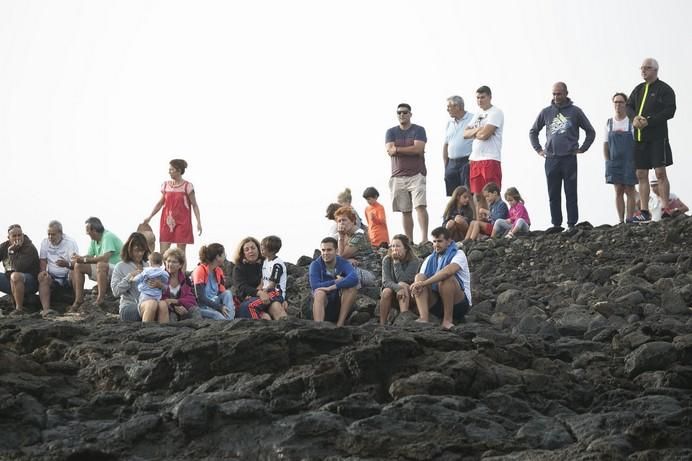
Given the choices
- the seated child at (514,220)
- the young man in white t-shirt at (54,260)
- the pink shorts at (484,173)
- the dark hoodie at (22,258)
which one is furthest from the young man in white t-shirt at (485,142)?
the dark hoodie at (22,258)

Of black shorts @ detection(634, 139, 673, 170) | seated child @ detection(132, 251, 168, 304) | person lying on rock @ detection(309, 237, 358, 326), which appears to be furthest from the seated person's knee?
black shorts @ detection(634, 139, 673, 170)

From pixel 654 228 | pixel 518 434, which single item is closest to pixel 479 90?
pixel 654 228

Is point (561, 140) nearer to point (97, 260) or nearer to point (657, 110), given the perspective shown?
point (657, 110)

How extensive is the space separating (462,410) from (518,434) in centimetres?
68

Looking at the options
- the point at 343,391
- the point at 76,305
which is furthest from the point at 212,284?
the point at 343,391

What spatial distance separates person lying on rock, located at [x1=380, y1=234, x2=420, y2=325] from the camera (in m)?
14.4

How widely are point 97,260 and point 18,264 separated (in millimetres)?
1248

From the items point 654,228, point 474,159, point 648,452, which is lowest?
point 648,452

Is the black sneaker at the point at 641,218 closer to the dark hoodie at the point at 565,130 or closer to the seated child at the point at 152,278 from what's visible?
the dark hoodie at the point at 565,130

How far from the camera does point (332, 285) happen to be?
14.6 metres

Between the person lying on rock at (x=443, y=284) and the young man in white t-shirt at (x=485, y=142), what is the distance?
215 inches

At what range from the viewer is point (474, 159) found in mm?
19812

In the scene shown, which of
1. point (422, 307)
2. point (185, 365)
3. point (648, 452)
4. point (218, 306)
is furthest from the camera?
Result: point (218, 306)

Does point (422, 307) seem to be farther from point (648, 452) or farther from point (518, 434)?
point (648, 452)
